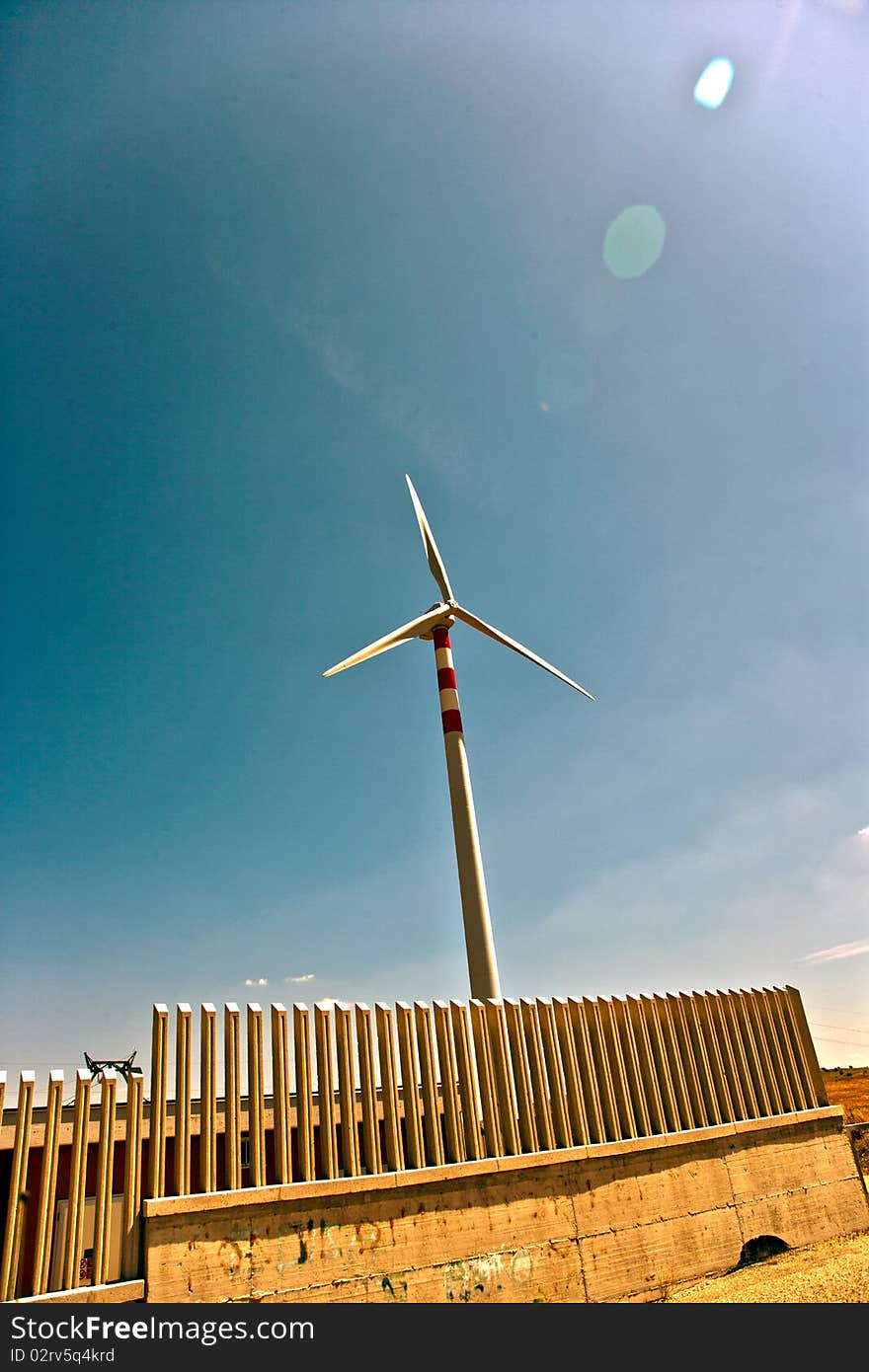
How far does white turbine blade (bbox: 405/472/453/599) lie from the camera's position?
32469 millimetres

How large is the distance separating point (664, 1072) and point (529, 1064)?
11.2ft

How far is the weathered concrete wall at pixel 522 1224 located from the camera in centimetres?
1107

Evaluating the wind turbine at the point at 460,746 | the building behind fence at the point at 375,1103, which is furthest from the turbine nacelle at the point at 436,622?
the building behind fence at the point at 375,1103

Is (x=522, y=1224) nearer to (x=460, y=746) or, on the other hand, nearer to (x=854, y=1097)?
(x=460, y=746)

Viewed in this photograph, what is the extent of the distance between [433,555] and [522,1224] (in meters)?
24.7

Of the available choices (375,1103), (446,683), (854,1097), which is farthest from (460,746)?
(854,1097)

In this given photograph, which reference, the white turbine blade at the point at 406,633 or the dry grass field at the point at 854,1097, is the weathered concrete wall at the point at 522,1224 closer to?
the dry grass field at the point at 854,1097

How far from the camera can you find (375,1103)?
510 inches

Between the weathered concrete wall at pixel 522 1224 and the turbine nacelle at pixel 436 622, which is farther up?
the turbine nacelle at pixel 436 622

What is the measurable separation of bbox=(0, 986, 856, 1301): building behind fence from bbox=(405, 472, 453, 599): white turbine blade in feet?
62.8

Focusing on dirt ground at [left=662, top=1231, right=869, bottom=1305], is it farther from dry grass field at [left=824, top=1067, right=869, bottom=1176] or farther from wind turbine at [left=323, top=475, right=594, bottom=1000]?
wind turbine at [left=323, top=475, right=594, bottom=1000]
